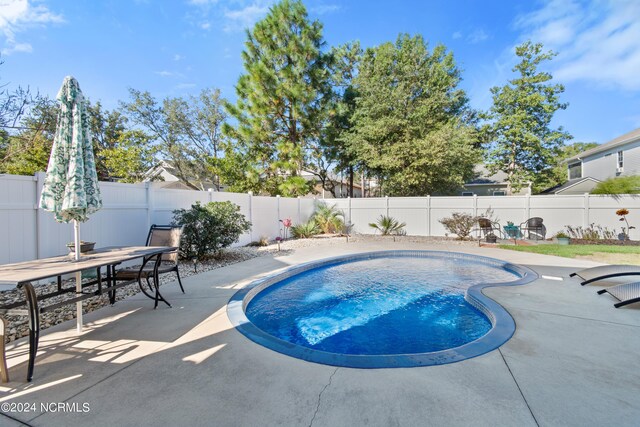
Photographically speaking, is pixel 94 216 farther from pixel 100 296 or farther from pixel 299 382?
pixel 299 382

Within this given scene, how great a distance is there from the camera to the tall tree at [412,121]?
1477 centimetres

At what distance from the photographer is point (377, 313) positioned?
4719 millimetres

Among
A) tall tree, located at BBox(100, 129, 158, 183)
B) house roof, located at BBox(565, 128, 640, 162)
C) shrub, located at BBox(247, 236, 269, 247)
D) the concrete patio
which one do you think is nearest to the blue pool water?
the concrete patio

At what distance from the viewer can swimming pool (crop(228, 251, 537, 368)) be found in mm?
2943

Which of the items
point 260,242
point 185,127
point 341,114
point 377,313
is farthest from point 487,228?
point 185,127

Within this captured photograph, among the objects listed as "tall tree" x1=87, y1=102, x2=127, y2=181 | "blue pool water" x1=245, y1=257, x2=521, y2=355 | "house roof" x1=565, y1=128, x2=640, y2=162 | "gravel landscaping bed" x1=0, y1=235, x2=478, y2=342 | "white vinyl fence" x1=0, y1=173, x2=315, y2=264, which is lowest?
"blue pool water" x1=245, y1=257, x2=521, y2=355

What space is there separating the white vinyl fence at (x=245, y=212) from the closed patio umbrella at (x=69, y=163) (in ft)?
8.07

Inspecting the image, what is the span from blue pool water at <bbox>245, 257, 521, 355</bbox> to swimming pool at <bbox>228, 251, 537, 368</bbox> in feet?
0.04

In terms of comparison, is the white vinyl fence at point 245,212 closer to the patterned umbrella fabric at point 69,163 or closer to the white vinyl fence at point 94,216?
the white vinyl fence at point 94,216

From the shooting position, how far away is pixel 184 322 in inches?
139

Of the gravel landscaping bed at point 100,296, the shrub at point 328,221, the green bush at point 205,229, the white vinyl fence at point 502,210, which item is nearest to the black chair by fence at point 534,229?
the white vinyl fence at point 502,210

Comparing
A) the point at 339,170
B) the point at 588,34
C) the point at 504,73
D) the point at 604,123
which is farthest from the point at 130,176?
the point at 604,123

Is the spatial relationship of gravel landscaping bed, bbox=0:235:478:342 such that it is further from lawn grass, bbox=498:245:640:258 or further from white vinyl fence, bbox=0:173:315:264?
lawn grass, bbox=498:245:640:258

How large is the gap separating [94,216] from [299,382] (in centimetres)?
578
